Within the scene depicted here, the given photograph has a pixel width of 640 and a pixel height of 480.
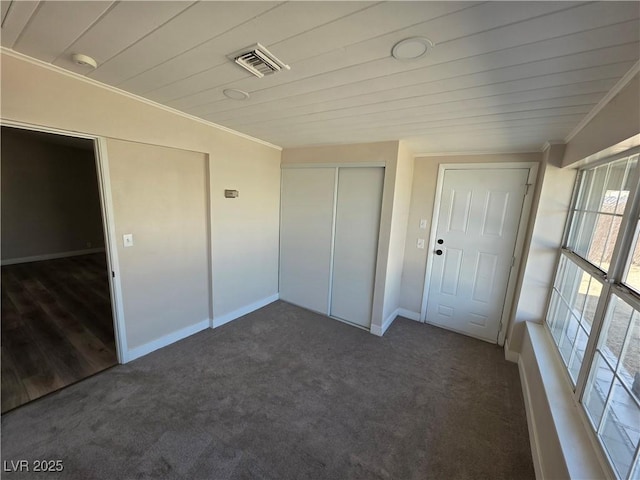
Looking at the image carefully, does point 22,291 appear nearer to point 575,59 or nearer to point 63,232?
point 63,232

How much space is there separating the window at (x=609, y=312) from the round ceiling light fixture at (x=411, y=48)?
1233 mm

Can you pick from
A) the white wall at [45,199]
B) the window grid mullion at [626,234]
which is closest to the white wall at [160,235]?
the window grid mullion at [626,234]

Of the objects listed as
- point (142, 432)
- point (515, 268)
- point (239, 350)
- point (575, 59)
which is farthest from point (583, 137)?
point (142, 432)

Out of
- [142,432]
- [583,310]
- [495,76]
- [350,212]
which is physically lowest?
[142,432]

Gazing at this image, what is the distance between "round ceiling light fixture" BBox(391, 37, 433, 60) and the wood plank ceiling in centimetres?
3

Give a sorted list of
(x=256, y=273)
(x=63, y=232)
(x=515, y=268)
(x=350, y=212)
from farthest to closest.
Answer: (x=63, y=232) < (x=256, y=273) < (x=350, y=212) < (x=515, y=268)

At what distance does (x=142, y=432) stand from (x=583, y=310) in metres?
3.20

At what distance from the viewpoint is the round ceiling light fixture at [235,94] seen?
1744mm

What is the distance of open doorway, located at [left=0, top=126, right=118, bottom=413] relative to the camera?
2.34 m

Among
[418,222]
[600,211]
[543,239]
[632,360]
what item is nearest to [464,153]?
[418,222]

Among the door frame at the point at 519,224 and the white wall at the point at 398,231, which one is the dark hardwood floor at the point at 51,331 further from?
the door frame at the point at 519,224

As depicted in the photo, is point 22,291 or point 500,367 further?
point 22,291

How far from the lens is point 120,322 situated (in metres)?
2.37

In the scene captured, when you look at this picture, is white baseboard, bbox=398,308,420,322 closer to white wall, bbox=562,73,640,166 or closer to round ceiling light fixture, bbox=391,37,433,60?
white wall, bbox=562,73,640,166
